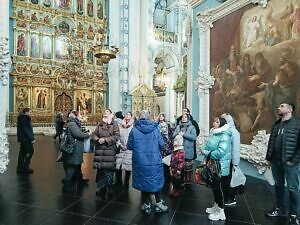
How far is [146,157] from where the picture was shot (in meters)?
4.20

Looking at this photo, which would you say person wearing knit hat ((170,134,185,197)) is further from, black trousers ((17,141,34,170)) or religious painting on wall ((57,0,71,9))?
religious painting on wall ((57,0,71,9))

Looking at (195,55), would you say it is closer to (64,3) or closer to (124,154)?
(124,154)

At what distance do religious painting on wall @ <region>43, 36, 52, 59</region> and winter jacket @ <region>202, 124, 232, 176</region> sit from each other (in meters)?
19.7

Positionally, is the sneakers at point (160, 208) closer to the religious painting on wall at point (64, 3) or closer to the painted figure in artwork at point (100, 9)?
the religious painting on wall at point (64, 3)

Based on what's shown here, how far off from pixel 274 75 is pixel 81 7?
2026 cm

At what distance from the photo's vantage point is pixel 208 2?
8.80 metres

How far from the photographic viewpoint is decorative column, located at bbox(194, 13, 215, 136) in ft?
27.9

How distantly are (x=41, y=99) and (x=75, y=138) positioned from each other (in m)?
16.5


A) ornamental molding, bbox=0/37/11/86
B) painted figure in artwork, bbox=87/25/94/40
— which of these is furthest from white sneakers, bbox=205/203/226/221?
painted figure in artwork, bbox=87/25/94/40

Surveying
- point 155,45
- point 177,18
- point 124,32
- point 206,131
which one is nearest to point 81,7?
point 124,32

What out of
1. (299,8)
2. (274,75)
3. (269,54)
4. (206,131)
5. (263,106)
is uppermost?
(299,8)

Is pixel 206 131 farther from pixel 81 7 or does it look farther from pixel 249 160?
pixel 81 7

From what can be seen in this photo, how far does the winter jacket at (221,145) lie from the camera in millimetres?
3898

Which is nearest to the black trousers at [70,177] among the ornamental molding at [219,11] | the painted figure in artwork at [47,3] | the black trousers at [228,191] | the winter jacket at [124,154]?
the winter jacket at [124,154]
